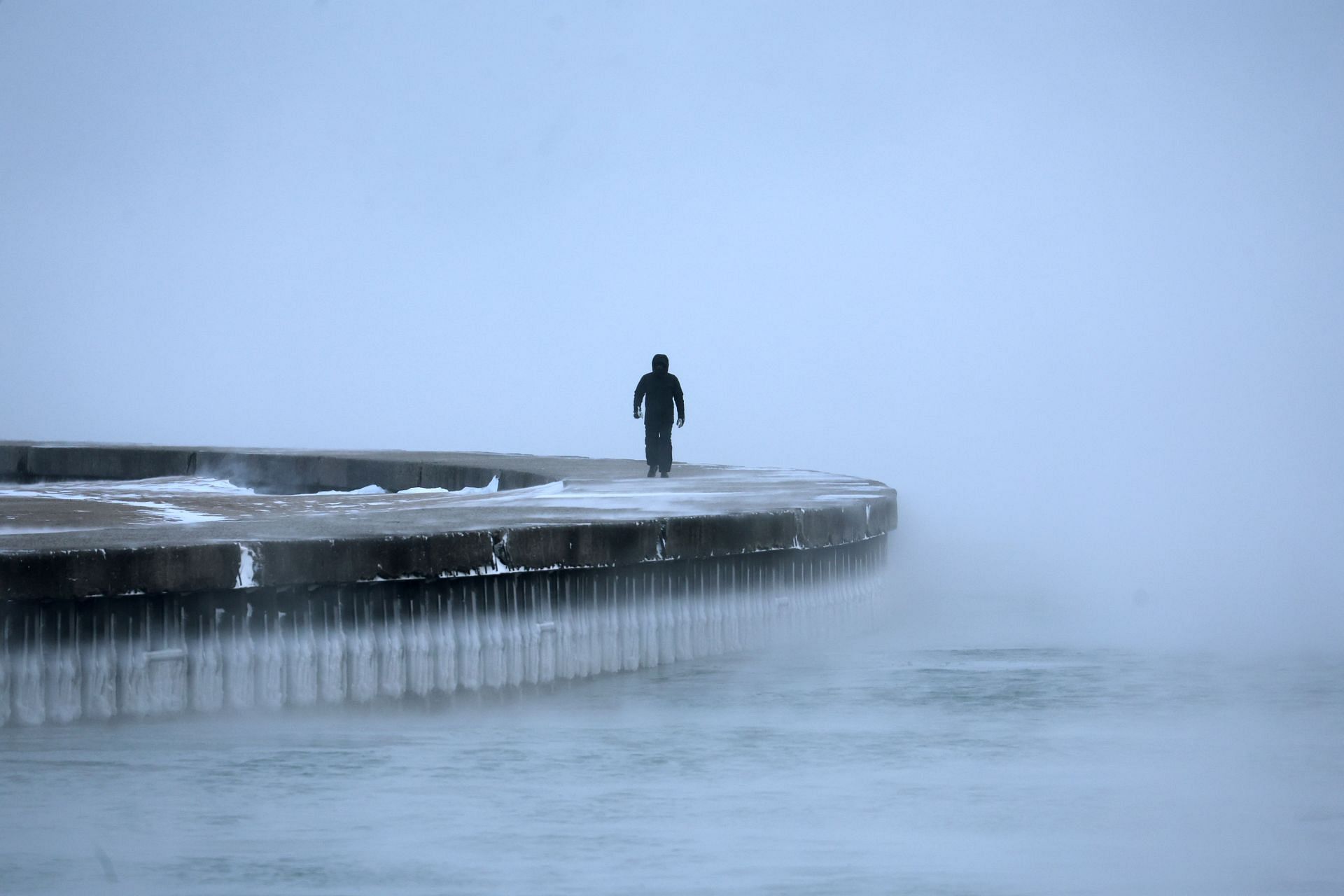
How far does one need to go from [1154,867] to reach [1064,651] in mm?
4174

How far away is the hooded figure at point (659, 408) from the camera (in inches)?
458

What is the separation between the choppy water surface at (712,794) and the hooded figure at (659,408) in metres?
4.22

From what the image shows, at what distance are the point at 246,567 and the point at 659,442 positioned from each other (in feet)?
18.5

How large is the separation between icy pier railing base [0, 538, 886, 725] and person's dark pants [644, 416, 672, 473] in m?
3.06

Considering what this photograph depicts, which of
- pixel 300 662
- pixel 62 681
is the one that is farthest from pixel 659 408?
pixel 62 681

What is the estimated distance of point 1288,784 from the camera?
5.66m

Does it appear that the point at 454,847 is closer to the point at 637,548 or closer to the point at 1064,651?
the point at 637,548

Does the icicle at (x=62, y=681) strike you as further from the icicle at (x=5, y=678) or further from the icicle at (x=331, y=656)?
the icicle at (x=331, y=656)

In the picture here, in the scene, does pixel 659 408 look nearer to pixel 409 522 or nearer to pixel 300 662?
pixel 409 522

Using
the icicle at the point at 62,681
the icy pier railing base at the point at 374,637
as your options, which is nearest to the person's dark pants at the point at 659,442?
the icy pier railing base at the point at 374,637

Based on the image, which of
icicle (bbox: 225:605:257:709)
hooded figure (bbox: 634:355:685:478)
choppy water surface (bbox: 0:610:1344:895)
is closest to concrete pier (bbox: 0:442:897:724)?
icicle (bbox: 225:605:257:709)

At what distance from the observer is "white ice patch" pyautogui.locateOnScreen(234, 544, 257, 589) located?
21.3 feet

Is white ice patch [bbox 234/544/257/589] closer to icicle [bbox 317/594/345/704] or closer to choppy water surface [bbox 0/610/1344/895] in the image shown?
icicle [bbox 317/594/345/704]

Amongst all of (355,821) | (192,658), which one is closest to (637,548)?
Answer: (192,658)
